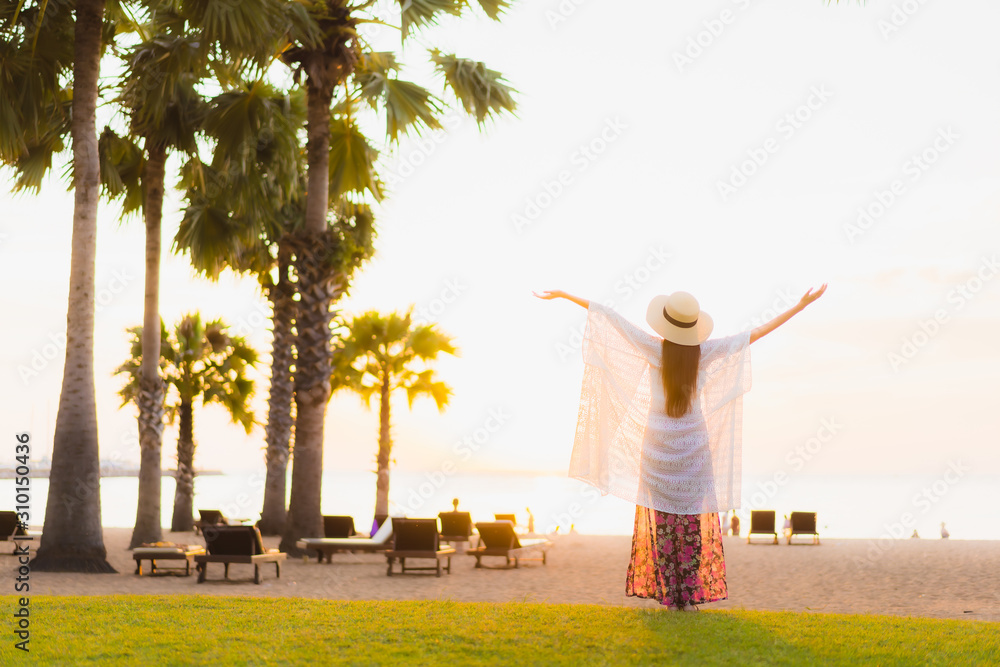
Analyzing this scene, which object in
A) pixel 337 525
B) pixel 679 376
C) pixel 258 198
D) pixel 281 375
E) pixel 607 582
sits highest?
pixel 258 198

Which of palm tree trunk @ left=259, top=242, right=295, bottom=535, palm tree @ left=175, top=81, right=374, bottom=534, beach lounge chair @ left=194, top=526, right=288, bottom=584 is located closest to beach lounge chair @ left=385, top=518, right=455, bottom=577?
beach lounge chair @ left=194, top=526, right=288, bottom=584

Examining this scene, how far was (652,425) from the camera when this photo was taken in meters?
6.54

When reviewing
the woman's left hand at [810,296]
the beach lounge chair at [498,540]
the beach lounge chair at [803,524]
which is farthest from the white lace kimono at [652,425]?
the beach lounge chair at [803,524]

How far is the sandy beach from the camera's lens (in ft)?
34.6

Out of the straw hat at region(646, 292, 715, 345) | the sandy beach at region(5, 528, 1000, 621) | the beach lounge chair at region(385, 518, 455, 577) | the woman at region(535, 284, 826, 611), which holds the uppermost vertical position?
the straw hat at region(646, 292, 715, 345)

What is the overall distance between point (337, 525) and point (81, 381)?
642cm

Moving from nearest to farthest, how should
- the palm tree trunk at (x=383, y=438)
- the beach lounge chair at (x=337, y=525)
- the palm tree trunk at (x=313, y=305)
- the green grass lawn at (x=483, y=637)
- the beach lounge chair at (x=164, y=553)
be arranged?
the green grass lawn at (x=483, y=637) → the beach lounge chair at (x=164, y=553) → the palm tree trunk at (x=313, y=305) → the beach lounge chair at (x=337, y=525) → the palm tree trunk at (x=383, y=438)

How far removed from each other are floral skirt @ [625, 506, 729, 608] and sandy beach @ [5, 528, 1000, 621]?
6.94ft

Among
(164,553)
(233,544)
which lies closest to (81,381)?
(164,553)

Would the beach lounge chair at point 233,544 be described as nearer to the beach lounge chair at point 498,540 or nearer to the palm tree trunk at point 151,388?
the beach lounge chair at point 498,540

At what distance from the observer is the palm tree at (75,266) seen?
13.0 meters

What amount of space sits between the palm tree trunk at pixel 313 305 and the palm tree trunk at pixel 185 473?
10.0 metres

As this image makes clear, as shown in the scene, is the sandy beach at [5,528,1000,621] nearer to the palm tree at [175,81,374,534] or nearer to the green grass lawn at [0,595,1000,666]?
the green grass lawn at [0,595,1000,666]

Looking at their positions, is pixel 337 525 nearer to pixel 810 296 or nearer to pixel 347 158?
pixel 347 158
